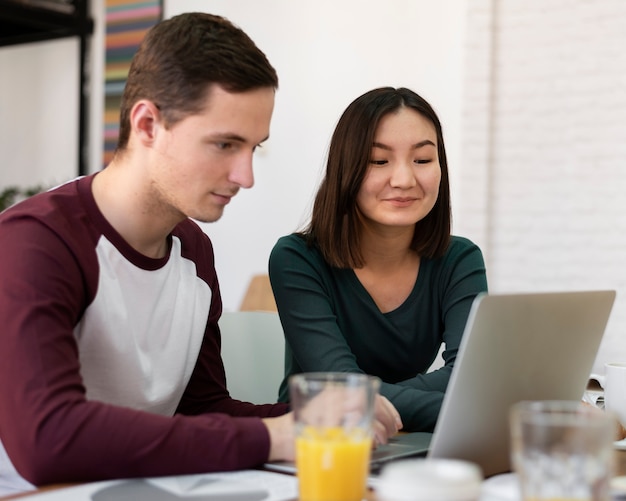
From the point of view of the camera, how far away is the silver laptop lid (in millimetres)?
854

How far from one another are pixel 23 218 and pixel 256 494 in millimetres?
484

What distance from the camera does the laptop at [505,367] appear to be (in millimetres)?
855

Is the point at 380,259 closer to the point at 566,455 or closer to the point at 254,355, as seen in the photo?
the point at 254,355

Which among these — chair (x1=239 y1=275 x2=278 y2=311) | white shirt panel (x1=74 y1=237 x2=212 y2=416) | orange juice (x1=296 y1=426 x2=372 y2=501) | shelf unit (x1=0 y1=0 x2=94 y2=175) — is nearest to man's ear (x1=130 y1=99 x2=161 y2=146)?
white shirt panel (x1=74 y1=237 x2=212 y2=416)

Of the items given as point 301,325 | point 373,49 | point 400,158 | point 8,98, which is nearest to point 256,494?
point 301,325

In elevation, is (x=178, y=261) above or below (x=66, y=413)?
above

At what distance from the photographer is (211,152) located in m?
1.15

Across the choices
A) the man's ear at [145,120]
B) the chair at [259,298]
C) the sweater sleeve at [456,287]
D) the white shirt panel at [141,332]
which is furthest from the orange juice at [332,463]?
the chair at [259,298]

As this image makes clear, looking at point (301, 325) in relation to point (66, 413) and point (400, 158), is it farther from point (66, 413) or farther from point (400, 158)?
point (66, 413)

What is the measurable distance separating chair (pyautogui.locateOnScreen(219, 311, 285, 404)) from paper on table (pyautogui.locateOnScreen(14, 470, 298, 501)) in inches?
31.3

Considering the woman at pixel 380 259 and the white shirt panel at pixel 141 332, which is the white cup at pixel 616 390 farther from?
the white shirt panel at pixel 141 332

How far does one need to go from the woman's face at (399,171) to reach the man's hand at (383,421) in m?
0.59

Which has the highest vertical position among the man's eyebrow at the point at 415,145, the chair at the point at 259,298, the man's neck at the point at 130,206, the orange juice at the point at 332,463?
the man's eyebrow at the point at 415,145

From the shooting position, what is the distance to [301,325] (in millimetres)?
1510
